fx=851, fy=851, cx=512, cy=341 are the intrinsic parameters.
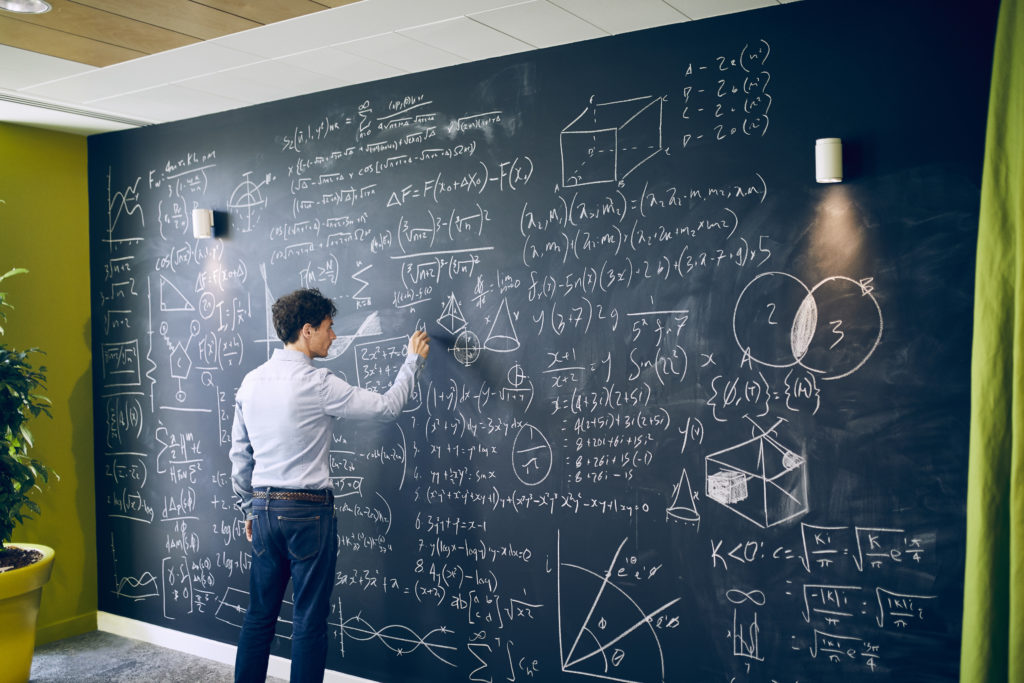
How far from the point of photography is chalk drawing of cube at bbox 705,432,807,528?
10.0 feet

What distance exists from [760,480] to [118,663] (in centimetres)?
354

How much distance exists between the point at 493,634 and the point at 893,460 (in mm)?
1818

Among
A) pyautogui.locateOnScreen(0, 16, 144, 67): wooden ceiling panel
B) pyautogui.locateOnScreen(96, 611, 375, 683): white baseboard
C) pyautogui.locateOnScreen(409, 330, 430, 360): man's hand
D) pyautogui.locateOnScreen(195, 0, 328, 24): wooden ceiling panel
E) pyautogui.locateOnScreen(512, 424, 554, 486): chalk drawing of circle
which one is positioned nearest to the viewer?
pyautogui.locateOnScreen(195, 0, 328, 24): wooden ceiling panel

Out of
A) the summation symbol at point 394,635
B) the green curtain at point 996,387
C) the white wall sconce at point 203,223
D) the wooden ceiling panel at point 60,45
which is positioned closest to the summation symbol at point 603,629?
the summation symbol at point 394,635

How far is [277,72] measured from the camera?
151 inches

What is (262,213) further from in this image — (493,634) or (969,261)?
(969,261)

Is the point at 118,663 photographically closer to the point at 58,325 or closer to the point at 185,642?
the point at 185,642

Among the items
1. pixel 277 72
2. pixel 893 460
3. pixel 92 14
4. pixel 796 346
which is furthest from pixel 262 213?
pixel 893 460

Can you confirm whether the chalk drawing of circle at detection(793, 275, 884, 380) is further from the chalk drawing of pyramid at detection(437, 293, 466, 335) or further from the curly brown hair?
the curly brown hair

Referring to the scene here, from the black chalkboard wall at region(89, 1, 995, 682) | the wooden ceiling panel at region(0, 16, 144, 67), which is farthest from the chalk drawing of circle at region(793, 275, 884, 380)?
the wooden ceiling panel at region(0, 16, 144, 67)

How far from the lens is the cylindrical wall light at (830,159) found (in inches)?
113

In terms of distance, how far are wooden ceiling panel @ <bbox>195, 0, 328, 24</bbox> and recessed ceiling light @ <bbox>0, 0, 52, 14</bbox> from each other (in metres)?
0.61

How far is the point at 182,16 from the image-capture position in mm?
3117

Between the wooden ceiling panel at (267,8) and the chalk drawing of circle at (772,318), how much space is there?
6.11 ft
